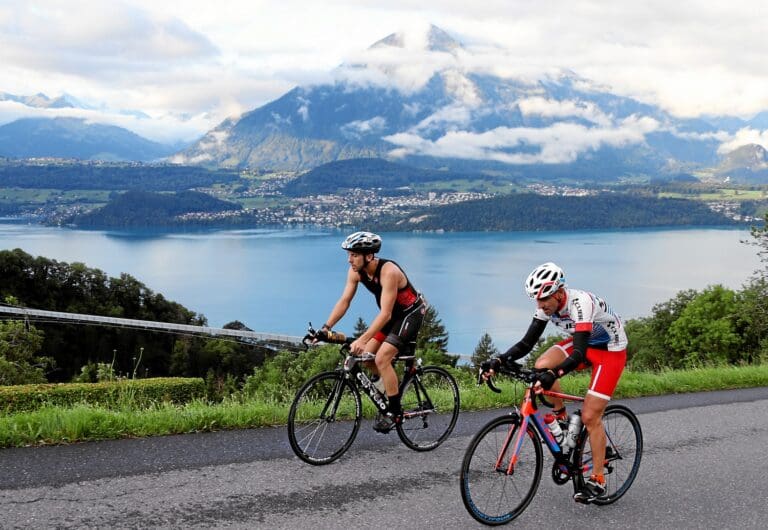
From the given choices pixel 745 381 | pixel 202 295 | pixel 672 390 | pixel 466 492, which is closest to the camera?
pixel 466 492

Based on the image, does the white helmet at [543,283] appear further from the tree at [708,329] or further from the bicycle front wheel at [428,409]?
the tree at [708,329]

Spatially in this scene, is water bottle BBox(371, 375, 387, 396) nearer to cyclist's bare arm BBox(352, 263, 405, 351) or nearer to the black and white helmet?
cyclist's bare arm BBox(352, 263, 405, 351)

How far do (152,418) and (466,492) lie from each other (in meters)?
3.76

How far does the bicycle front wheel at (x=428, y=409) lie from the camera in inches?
297

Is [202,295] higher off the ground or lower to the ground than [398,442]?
lower

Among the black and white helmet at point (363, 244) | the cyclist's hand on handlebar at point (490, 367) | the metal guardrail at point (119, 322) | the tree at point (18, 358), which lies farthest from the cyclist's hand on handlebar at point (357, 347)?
the metal guardrail at point (119, 322)

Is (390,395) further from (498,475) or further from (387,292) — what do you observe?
(498,475)

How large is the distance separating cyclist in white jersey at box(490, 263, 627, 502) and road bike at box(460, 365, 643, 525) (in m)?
0.11

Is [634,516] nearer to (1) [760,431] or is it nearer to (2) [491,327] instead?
(1) [760,431]

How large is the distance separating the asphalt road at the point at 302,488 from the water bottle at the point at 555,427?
0.59 m

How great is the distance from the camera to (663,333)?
2055 inches

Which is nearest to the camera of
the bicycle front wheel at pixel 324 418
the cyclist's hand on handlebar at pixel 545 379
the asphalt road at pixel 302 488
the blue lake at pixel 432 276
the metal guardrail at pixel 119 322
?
the asphalt road at pixel 302 488

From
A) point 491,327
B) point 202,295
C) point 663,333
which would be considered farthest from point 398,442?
point 202,295

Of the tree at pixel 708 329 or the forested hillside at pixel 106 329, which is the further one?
the forested hillside at pixel 106 329
